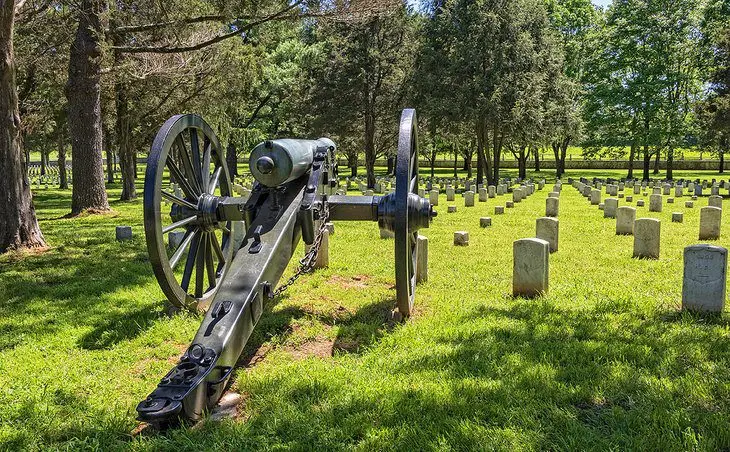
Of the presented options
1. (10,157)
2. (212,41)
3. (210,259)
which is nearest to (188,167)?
(210,259)

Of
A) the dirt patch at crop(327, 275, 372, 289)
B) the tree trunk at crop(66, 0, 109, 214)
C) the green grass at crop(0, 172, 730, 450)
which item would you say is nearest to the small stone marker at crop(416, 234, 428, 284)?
the green grass at crop(0, 172, 730, 450)

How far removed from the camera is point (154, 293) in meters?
6.18

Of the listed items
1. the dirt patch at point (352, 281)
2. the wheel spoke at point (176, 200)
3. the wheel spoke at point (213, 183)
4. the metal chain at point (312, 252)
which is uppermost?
the wheel spoke at point (213, 183)

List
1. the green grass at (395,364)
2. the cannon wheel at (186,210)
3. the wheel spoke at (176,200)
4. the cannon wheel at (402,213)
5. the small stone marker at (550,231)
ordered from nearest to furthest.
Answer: the green grass at (395,364)
the cannon wheel at (402,213)
the cannon wheel at (186,210)
the wheel spoke at (176,200)
the small stone marker at (550,231)

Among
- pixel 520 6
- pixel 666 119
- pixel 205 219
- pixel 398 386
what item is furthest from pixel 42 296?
pixel 666 119

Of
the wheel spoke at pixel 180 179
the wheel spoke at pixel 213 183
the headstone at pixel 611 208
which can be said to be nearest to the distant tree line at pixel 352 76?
the wheel spoke at pixel 213 183

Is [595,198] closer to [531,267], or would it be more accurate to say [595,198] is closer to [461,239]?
[461,239]

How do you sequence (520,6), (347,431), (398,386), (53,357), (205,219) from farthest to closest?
(520,6) → (205,219) → (53,357) → (398,386) → (347,431)

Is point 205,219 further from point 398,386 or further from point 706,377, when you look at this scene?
point 706,377

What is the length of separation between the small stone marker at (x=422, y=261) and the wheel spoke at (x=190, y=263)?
8.20ft

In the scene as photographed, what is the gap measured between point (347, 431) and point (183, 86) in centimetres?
1880

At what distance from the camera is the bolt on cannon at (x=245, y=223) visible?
3129mm

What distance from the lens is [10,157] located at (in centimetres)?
785

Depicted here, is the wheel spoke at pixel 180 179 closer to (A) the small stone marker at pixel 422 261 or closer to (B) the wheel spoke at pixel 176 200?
(B) the wheel spoke at pixel 176 200
